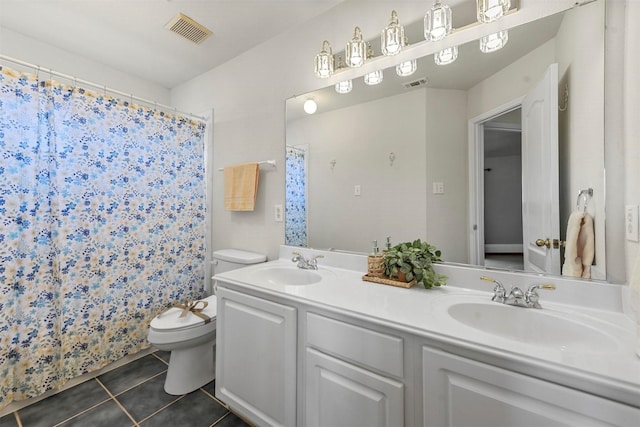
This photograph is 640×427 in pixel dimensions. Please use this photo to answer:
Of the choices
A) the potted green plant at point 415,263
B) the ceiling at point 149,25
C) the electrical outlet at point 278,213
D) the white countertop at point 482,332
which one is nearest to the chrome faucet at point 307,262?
the white countertop at point 482,332

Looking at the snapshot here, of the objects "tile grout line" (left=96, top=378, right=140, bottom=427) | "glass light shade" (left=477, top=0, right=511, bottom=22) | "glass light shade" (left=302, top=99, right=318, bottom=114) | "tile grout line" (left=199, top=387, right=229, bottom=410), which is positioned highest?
"glass light shade" (left=477, top=0, right=511, bottom=22)

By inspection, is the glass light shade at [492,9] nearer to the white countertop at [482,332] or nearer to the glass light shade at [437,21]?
the glass light shade at [437,21]

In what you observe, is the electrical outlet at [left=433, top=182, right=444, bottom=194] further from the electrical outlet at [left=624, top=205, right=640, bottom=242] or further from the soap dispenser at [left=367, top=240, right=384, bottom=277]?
the electrical outlet at [left=624, top=205, right=640, bottom=242]

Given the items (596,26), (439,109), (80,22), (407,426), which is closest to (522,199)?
(439,109)

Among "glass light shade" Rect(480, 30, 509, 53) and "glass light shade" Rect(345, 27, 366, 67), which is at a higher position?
"glass light shade" Rect(345, 27, 366, 67)

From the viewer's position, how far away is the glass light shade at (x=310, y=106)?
172cm

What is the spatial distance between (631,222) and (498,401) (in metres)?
0.75

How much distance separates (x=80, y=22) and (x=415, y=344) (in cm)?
280

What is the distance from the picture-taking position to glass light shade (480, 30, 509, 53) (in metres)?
1.14

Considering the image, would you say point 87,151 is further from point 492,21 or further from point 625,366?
point 625,366

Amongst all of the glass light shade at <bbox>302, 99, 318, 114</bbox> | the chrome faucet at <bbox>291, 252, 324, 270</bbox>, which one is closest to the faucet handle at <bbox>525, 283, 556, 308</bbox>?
the chrome faucet at <bbox>291, 252, 324, 270</bbox>

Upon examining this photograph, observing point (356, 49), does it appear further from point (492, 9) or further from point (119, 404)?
point (119, 404)

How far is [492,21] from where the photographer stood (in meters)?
1.14

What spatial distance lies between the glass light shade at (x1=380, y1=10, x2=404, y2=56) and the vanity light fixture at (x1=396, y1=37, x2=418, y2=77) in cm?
5
